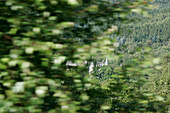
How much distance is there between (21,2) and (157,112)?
118 inches

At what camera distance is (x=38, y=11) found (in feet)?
8.67

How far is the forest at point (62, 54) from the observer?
236 cm

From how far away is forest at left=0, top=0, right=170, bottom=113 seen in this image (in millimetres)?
2355

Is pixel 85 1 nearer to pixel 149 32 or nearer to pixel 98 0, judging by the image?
pixel 98 0

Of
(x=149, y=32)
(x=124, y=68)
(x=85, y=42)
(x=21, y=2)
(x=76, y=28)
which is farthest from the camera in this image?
(x=149, y=32)

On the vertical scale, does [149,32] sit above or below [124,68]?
below

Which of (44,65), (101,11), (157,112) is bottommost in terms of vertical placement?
(157,112)

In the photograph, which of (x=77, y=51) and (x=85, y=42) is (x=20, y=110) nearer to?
(x=77, y=51)

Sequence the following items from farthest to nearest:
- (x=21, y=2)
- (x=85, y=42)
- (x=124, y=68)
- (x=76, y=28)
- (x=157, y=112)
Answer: (x=157, y=112), (x=124, y=68), (x=76, y=28), (x=85, y=42), (x=21, y=2)

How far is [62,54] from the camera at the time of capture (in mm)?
2586

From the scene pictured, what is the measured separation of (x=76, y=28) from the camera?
3.25 meters

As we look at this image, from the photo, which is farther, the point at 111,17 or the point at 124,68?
the point at 124,68

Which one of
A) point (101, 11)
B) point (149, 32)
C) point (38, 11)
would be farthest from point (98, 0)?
point (149, 32)

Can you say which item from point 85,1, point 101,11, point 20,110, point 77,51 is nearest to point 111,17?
point 101,11
